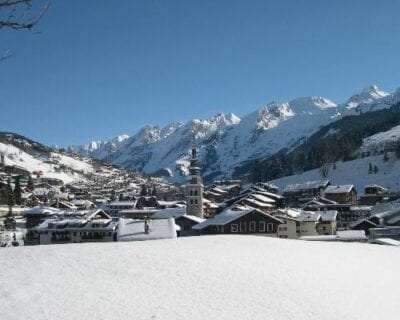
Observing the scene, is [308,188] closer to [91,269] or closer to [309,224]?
[309,224]

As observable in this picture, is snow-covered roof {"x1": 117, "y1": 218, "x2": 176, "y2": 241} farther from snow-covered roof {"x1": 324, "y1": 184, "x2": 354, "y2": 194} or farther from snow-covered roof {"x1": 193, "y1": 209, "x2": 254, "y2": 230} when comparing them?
snow-covered roof {"x1": 324, "y1": 184, "x2": 354, "y2": 194}

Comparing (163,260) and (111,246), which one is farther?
(111,246)

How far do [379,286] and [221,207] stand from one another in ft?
327

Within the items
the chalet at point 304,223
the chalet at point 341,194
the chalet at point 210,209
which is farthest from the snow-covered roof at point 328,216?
the chalet at point 341,194

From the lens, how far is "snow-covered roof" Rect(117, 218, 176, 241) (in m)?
47.0

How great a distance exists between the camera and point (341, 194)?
426ft

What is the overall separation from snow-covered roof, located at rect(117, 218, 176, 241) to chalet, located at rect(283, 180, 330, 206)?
3703 inches

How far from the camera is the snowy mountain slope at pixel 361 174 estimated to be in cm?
15038

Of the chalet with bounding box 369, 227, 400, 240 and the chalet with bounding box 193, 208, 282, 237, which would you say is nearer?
the chalet with bounding box 193, 208, 282, 237

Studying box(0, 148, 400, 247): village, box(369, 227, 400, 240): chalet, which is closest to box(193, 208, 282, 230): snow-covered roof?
box(0, 148, 400, 247): village

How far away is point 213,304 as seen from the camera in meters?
16.9

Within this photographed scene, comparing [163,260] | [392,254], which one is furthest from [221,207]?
[163,260]

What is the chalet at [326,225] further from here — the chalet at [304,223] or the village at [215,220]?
the chalet at [304,223]

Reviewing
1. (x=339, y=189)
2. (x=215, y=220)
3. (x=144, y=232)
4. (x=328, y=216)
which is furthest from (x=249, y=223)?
(x=339, y=189)
